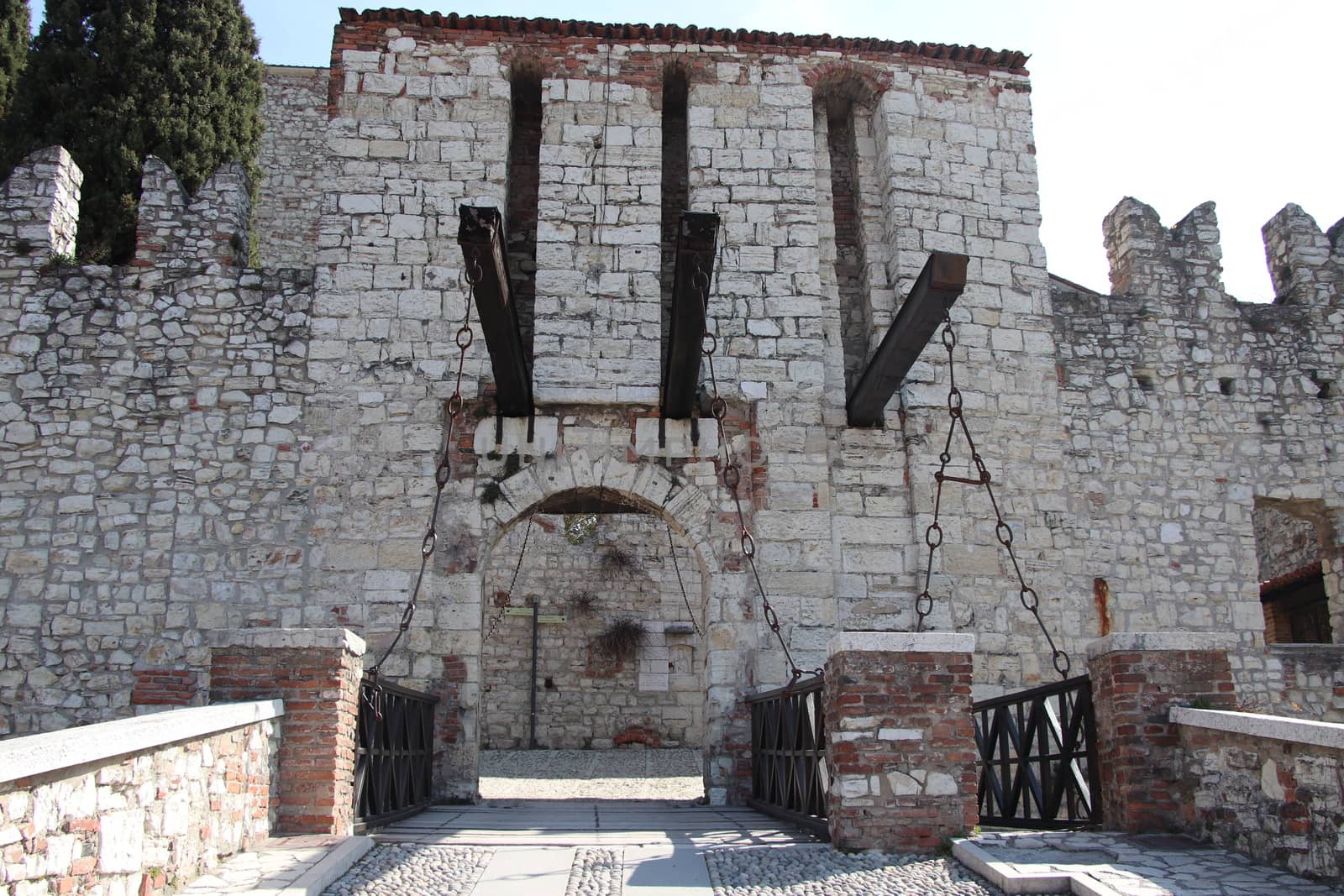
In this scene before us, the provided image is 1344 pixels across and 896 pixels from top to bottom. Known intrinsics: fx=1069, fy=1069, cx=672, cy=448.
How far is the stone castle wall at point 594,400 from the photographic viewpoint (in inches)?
299

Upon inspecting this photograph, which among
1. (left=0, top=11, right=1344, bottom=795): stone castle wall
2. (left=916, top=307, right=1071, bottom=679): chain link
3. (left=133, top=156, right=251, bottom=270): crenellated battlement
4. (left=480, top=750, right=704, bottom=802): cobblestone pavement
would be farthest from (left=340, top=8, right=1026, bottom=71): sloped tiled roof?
(left=480, top=750, right=704, bottom=802): cobblestone pavement

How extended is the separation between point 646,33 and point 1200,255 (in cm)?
543

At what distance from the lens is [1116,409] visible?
A: 9.18m

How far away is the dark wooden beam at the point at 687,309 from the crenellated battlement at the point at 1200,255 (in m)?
4.55

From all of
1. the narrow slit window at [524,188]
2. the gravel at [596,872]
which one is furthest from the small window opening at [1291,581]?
the gravel at [596,872]

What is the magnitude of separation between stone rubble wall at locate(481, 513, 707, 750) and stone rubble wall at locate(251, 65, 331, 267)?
5.77 m

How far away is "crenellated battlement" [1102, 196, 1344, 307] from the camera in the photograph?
9.69m

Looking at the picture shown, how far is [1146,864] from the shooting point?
13.9ft

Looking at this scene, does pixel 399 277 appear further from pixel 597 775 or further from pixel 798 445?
pixel 597 775

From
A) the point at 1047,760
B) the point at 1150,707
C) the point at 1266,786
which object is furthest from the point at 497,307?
the point at 1266,786

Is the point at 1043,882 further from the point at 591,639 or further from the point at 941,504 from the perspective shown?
the point at 591,639

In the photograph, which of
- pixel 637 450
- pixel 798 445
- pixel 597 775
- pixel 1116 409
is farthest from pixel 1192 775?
pixel 597 775

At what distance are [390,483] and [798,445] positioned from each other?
301cm

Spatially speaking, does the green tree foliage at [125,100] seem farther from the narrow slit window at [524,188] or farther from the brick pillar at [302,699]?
the brick pillar at [302,699]
